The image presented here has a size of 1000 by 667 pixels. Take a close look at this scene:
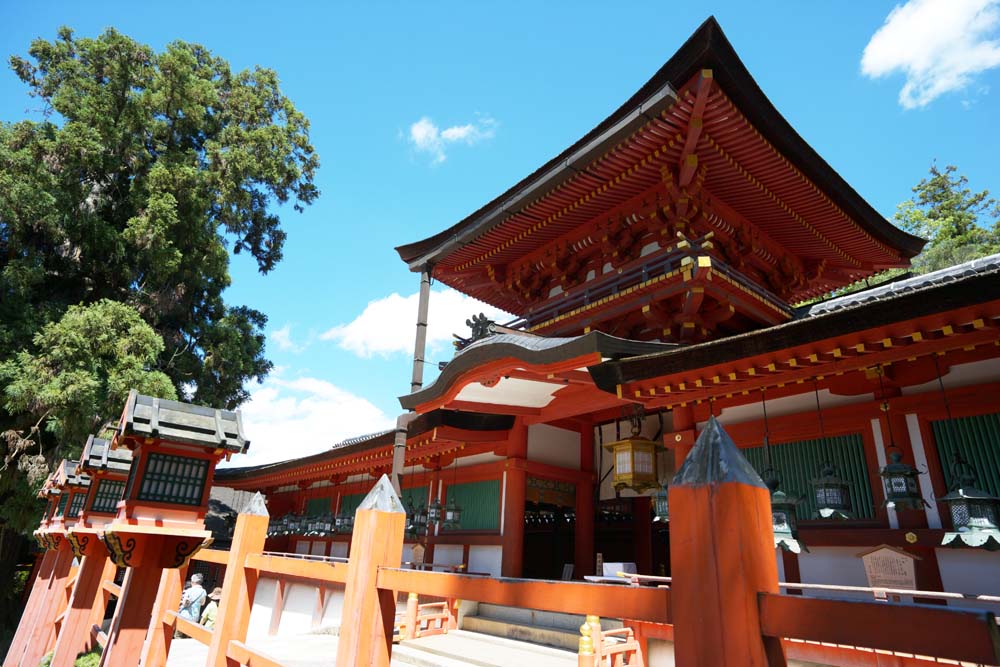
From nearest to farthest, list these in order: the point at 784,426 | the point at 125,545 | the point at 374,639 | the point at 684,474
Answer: the point at 684,474
the point at 374,639
the point at 125,545
the point at 784,426

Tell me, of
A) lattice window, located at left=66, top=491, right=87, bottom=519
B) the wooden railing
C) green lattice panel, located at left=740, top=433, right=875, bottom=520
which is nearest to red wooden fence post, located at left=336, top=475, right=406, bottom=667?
the wooden railing

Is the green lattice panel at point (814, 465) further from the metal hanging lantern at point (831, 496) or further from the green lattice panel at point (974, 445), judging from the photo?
the green lattice panel at point (974, 445)

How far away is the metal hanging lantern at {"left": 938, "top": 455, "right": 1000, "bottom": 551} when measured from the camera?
15.0ft

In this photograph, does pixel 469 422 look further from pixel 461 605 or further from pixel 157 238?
pixel 157 238

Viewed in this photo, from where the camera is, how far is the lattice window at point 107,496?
736 centimetres

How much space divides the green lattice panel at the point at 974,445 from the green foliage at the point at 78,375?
15517 mm

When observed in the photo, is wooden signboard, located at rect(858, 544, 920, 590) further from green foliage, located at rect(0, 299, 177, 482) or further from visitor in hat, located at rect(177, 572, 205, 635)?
green foliage, located at rect(0, 299, 177, 482)

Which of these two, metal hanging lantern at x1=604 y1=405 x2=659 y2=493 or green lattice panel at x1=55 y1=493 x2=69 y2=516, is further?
green lattice panel at x1=55 y1=493 x2=69 y2=516

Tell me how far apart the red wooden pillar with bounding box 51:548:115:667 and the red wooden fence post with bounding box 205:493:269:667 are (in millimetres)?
5123

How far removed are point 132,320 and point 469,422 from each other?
10848 mm

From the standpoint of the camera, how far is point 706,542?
1488 millimetres

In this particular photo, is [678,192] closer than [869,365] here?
No

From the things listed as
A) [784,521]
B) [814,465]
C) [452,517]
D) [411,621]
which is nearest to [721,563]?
[784,521]

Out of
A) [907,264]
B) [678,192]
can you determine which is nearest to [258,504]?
[678,192]
